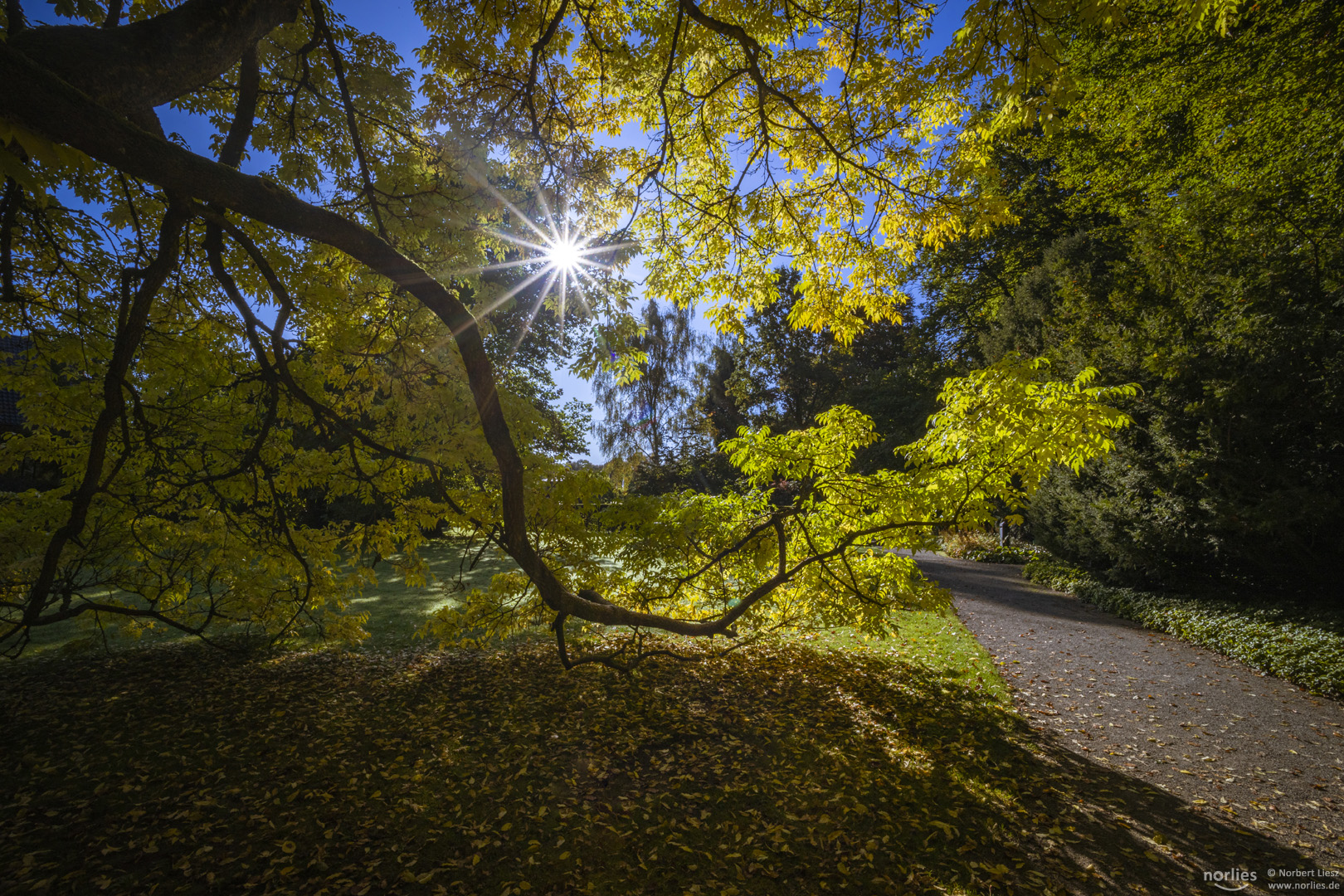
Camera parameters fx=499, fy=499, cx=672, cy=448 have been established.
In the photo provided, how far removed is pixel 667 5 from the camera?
160 inches

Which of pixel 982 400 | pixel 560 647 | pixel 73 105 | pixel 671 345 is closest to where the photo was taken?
pixel 73 105

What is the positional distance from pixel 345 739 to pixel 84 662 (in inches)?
198

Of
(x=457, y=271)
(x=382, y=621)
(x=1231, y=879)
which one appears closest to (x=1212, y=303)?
(x=1231, y=879)

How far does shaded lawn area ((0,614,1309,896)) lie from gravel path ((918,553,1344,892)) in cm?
41

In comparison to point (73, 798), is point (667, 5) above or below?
above

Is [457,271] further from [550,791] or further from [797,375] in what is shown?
[797,375]

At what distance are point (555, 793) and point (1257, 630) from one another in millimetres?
10341

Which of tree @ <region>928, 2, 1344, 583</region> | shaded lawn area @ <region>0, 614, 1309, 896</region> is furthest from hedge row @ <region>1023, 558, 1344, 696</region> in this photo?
shaded lawn area @ <region>0, 614, 1309, 896</region>

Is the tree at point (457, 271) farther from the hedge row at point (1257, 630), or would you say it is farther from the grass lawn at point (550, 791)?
the hedge row at point (1257, 630)

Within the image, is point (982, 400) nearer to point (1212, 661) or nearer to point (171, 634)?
point (1212, 661)

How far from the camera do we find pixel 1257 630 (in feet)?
24.6

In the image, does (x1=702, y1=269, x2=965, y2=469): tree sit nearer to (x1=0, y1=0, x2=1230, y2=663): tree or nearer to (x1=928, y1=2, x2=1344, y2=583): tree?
(x1=928, y1=2, x2=1344, y2=583): tree

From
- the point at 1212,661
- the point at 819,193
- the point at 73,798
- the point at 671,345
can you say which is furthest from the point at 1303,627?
the point at 671,345

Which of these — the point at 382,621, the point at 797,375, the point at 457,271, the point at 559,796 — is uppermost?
the point at 797,375
